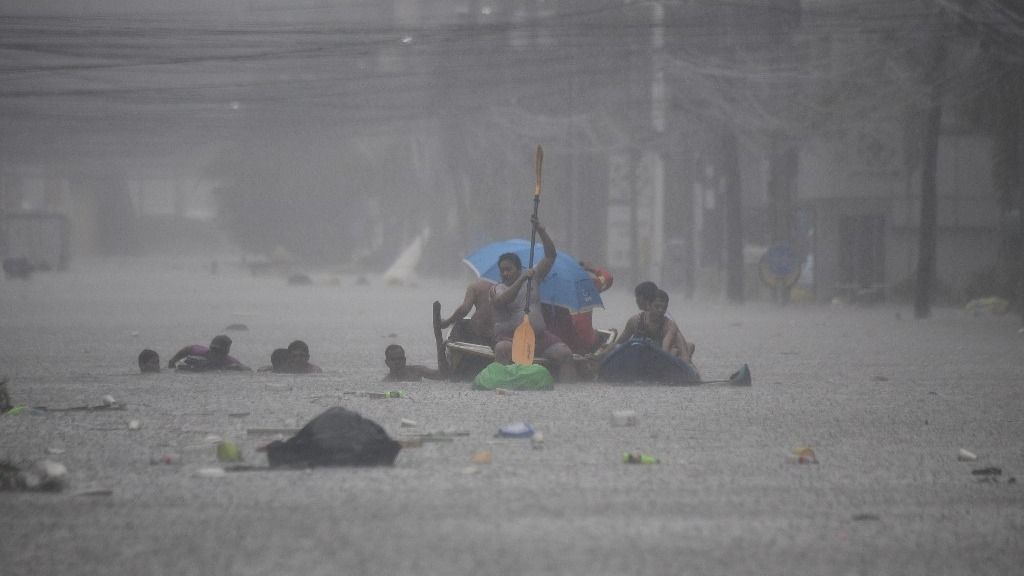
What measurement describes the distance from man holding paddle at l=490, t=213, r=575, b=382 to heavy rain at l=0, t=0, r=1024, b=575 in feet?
0.10

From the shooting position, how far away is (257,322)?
94.5 feet

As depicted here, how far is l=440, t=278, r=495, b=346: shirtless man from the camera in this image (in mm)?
15545

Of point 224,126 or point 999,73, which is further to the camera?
point 224,126

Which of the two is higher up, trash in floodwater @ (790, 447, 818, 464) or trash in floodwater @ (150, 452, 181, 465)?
trash in floodwater @ (790, 447, 818, 464)

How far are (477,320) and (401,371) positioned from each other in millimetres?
875

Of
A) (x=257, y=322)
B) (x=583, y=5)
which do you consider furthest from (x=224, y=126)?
→ (x=257, y=322)

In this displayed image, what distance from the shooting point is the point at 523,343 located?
49.4ft

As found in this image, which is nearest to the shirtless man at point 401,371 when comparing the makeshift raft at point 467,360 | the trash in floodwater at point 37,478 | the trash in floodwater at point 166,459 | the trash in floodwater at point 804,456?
the makeshift raft at point 467,360

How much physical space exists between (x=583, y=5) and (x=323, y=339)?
73.0ft

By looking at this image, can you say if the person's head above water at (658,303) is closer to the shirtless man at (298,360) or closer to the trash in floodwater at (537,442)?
the shirtless man at (298,360)

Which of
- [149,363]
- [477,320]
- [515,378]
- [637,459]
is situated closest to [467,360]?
[477,320]

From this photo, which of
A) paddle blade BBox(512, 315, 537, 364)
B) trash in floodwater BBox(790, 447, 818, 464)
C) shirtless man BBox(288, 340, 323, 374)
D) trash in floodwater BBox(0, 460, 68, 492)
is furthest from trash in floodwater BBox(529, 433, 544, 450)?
shirtless man BBox(288, 340, 323, 374)

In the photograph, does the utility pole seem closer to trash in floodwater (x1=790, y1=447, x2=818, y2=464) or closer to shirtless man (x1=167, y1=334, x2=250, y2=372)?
shirtless man (x1=167, y1=334, x2=250, y2=372)

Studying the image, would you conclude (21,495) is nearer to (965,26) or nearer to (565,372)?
(565,372)
